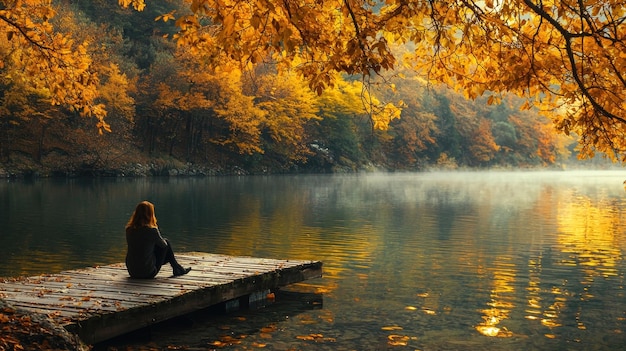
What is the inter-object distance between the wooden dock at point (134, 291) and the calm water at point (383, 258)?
43 cm

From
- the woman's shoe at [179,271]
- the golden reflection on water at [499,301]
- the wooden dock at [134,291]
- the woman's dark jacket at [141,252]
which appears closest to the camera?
the wooden dock at [134,291]

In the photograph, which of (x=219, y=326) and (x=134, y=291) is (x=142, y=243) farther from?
(x=219, y=326)

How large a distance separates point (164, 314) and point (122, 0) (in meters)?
4.68

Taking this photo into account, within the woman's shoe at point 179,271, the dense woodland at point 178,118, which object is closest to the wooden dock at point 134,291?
the woman's shoe at point 179,271

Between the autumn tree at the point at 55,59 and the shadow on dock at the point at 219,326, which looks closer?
the shadow on dock at the point at 219,326

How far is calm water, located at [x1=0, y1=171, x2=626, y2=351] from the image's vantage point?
1146 cm

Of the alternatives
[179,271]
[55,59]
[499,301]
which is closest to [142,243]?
[179,271]

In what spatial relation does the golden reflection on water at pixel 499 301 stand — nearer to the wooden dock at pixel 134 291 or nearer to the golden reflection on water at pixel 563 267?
the golden reflection on water at pixel 563 267

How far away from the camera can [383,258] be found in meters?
19.6

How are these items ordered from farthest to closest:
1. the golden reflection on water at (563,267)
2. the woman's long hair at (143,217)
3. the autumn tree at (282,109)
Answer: the autumn tree at (282,109)
the golden reflection on water at (563,267)
the woman's long hair at (143,217)

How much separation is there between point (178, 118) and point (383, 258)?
49.2 metres

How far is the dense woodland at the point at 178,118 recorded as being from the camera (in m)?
56.4

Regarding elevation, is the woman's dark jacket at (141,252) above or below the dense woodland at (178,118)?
below

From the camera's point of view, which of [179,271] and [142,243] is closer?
[142,243]
